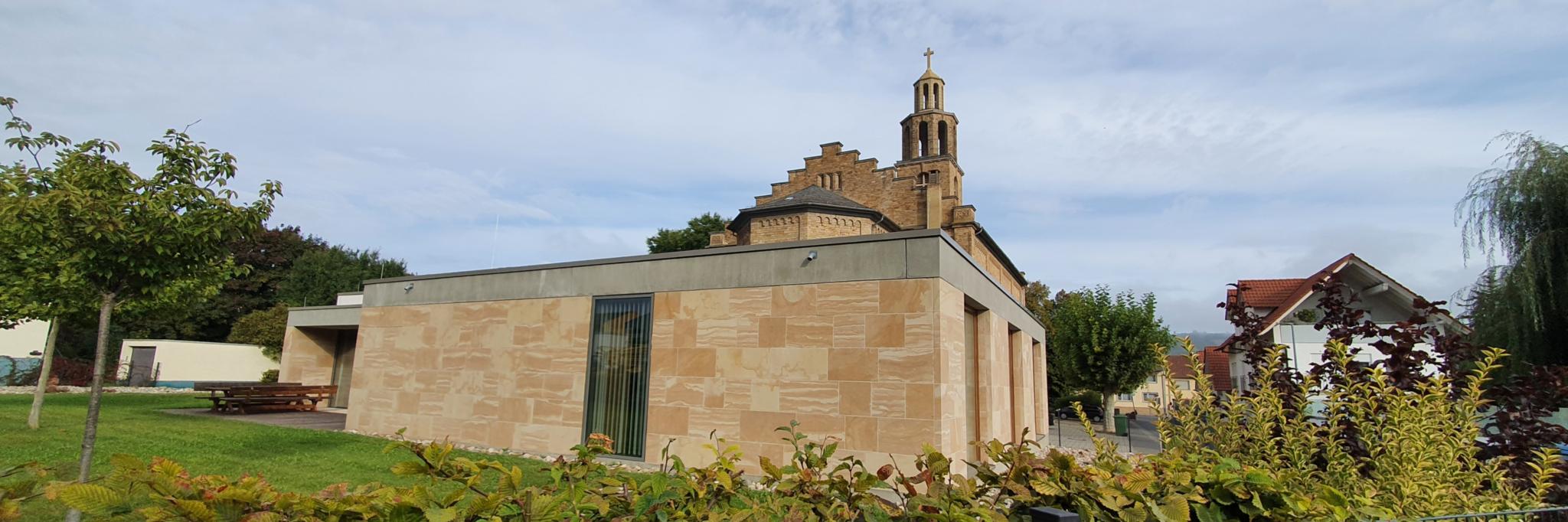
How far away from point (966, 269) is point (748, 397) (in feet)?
11.9

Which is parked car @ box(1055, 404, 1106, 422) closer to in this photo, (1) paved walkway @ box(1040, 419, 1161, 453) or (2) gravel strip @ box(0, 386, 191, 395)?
(1) paved walkway @ box(1040, 419, 1161, 453)

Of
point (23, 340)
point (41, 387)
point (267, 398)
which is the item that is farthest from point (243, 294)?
point (41, 387)

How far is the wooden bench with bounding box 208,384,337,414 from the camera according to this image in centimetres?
1706

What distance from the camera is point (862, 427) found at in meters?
8.97

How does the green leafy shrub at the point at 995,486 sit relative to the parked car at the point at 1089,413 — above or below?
above

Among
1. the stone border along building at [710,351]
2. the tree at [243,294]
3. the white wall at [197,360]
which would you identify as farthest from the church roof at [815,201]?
the tree at [243,294]

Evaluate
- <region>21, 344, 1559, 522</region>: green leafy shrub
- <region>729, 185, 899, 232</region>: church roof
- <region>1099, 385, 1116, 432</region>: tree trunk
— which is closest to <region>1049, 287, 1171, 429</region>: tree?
<region>1099, 385, 1116, 432</region>: tree trunk

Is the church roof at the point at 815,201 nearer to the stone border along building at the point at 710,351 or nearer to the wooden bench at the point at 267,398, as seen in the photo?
the stone border along building at the point at 710,351

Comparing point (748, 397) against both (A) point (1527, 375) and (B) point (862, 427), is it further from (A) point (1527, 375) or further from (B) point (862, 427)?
(A) point (1527, 375)

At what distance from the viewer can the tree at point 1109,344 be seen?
27438 millimetres

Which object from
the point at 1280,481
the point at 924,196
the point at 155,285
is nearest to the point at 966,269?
the point at 1280,481

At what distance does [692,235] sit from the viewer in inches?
1882

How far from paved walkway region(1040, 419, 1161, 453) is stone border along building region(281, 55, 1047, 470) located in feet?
15.5

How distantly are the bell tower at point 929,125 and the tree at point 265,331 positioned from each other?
3208 cm
